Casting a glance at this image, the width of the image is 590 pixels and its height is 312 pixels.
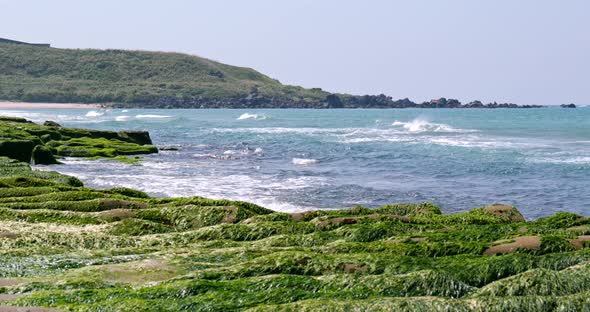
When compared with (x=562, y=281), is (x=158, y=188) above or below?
below

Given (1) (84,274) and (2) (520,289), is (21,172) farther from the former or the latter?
(2) (520,289)

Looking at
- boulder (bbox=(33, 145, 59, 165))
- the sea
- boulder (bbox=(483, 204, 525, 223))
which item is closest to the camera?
boulder (bbox=(483, 204, 525, 223))

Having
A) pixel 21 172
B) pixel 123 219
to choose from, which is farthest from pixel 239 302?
pixel 21 172

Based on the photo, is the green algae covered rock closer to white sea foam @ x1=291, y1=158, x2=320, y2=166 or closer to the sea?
the sea

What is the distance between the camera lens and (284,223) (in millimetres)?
15641

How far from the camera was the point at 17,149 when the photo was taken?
3612cm

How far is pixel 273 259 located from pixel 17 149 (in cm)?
2852

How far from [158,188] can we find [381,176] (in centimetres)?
1374

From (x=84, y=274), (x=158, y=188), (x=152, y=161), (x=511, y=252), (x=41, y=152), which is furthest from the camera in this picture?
(x=152, y=161)

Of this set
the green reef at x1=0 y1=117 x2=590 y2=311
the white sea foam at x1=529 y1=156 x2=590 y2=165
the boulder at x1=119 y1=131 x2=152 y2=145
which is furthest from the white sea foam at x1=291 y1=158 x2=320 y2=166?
the green reef at x1=0 y1=117 x2=590 y2=311

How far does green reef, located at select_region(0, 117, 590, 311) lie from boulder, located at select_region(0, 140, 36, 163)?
57.3ft

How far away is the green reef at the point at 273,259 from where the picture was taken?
9.56m

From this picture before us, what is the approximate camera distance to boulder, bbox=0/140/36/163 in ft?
116

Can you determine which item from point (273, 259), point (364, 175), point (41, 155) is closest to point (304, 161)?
point (364, 175)
